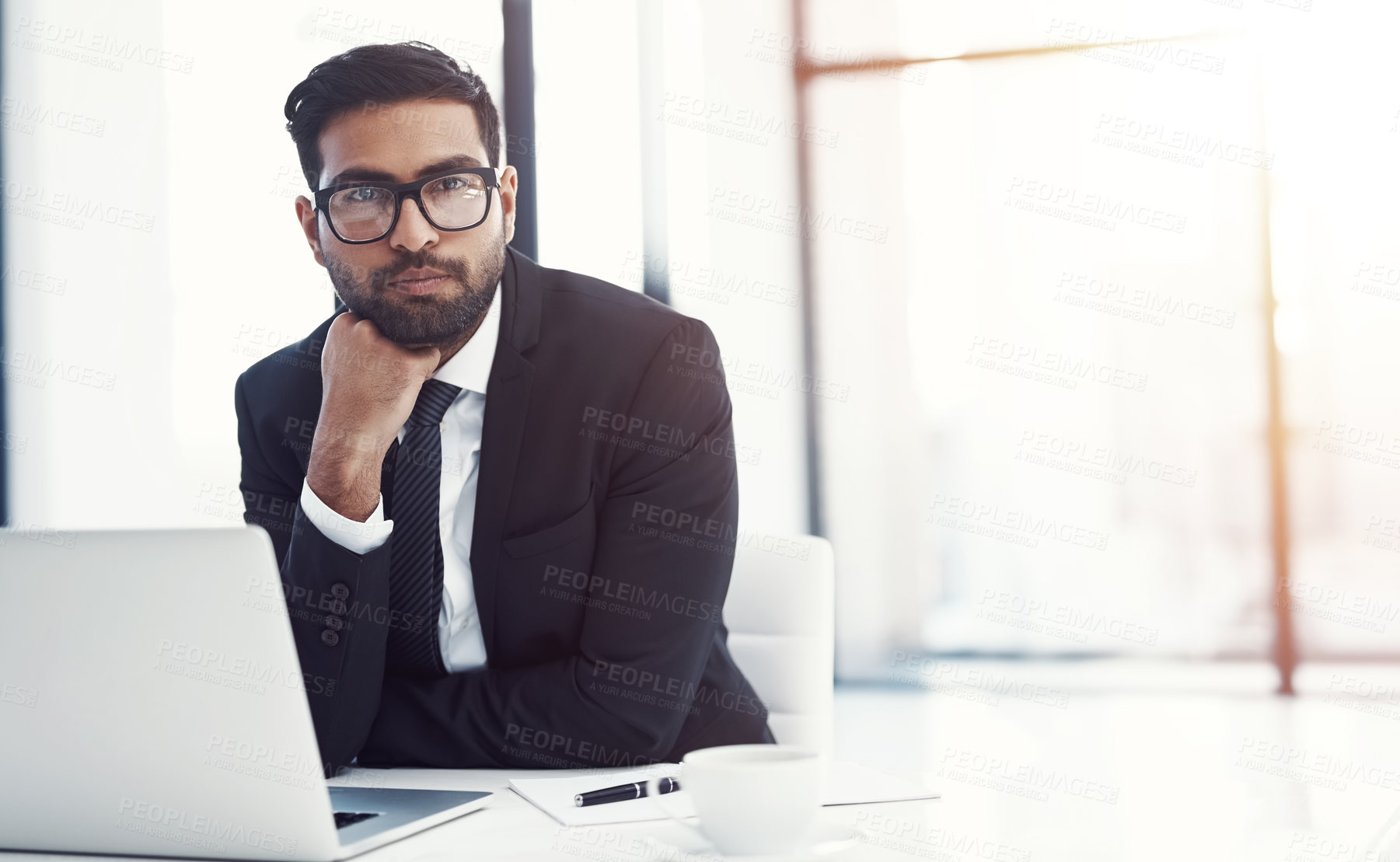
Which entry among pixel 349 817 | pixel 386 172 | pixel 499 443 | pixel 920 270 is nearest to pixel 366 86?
pixel 386 172

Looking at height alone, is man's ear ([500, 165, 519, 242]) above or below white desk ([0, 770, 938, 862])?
above

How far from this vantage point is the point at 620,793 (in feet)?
3.04

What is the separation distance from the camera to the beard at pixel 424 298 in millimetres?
1497

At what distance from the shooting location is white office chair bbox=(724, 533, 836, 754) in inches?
57.3

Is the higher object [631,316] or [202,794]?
[631,316]

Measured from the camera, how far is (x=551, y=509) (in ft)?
4.73

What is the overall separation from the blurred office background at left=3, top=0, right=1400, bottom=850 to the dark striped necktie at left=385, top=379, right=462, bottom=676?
2.54 meters

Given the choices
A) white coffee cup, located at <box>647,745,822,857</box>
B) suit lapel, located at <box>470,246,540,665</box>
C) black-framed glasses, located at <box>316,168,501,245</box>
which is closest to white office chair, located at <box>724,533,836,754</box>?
suit lapel, located at <box>470,246,540,665</box>

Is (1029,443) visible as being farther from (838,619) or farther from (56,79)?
(56,79)

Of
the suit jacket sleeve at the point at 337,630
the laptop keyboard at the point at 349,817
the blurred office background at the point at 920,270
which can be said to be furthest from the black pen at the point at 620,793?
the blurred office background at the point at 920,270

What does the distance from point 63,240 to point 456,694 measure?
3570mm

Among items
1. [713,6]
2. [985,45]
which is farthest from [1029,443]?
[713,6]

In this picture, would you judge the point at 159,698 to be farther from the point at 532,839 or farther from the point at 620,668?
the point at 620,668

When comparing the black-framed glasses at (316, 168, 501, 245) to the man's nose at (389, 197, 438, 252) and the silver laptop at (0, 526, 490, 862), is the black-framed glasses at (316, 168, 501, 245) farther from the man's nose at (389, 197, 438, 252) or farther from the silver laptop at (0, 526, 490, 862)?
the silver laptop at (0, 526, 490, 862)
